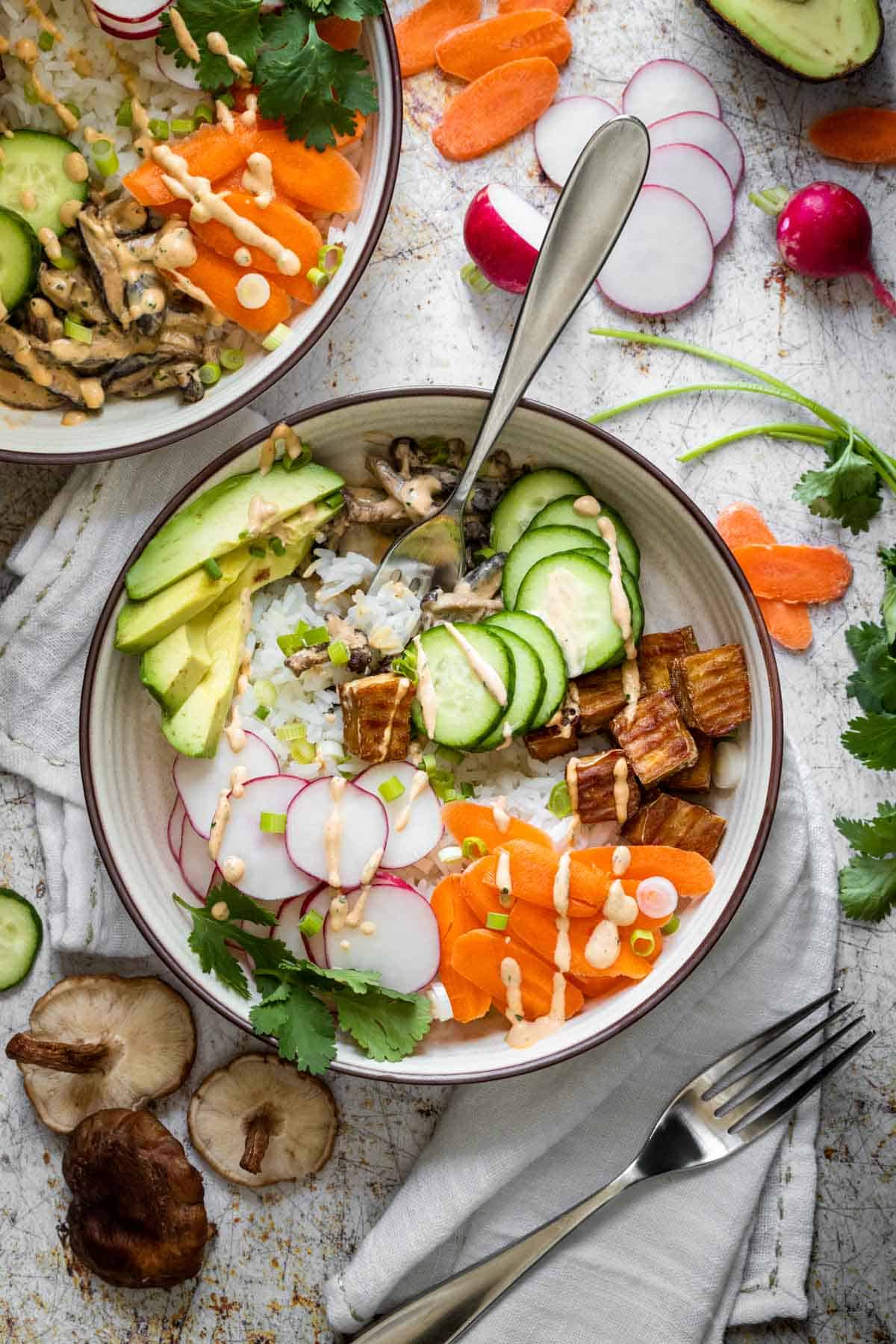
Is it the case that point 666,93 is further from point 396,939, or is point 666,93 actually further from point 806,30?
point 396,939

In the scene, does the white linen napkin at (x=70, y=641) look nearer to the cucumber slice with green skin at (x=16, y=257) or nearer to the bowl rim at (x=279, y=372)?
the bowl rim at (x=279, y=372)

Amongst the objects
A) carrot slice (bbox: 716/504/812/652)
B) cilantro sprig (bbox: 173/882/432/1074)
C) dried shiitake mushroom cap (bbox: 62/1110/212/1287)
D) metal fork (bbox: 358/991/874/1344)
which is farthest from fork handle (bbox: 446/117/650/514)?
dried shiitake mushroom cap (bbox: 62/1110/212/1287)

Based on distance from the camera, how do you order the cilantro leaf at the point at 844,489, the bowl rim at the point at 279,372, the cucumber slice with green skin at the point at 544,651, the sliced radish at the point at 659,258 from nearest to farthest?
the bowl rim at the point at 279,372 → the cucumber slice with green skin at the point at 544,651 → the cilantro leaf at the point at 844,489 → the sliced radish at the point at 659,258

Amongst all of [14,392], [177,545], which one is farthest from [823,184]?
[14,392]

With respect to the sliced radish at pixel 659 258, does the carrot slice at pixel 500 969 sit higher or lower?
lower

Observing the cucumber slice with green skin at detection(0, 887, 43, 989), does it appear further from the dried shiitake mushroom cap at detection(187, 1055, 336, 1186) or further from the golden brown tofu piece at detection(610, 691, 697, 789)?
the golden brown tofu piece at detection(610, 691, 697, 789)

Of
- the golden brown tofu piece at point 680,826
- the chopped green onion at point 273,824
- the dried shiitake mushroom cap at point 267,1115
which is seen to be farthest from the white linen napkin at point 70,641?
the golden brown tofu piece at point 680,826
